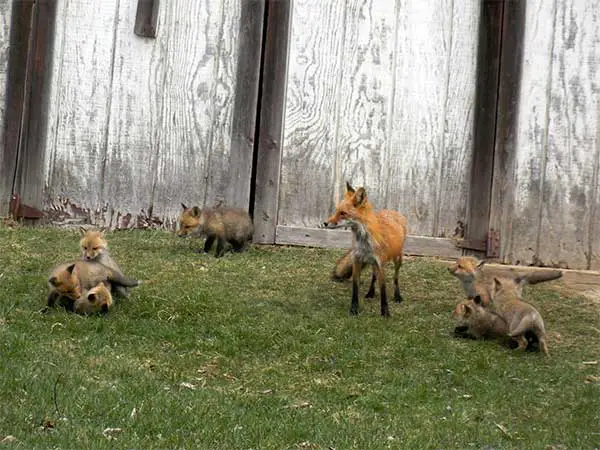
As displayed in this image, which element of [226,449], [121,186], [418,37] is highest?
[418,37]

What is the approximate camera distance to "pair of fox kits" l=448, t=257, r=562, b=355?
8531 mm

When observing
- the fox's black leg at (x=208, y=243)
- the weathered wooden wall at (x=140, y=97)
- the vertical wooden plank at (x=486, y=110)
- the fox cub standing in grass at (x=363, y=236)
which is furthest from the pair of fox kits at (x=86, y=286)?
the vertical wooden plank at (x=486, y=110)

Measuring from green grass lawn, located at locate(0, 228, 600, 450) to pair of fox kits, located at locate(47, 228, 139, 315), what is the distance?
0.43ft

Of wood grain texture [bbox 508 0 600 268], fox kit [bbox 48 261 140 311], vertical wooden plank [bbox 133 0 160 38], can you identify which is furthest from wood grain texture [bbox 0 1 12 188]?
wood grain texture [bbox 508 0 600 268]

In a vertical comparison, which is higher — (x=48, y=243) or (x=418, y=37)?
(x=418, y=37)

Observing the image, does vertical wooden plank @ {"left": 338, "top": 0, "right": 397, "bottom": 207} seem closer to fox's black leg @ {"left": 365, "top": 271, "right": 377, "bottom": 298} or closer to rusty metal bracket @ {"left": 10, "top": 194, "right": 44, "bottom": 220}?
fox's black leg @ {"left": 365, "top": 271, "right": 377, "bottom": 298}

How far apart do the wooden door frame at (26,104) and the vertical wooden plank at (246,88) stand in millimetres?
2038

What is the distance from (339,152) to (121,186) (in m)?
2.37

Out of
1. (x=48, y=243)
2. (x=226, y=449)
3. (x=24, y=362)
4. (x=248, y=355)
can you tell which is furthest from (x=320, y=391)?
(x=48, y=243)

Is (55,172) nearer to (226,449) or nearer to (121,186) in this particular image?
(121,186)

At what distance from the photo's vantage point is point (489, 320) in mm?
8820

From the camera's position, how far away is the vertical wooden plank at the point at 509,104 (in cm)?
1129

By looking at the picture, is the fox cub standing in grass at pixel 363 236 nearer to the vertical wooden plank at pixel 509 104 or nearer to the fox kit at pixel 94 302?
the fox kit at pixel 94 302

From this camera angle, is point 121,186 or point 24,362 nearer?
point 24,362
